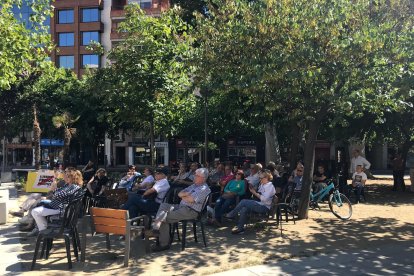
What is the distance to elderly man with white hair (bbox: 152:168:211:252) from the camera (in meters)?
7.03

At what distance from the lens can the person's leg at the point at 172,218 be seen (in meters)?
7.07

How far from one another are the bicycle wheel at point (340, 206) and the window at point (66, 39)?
49.3 m

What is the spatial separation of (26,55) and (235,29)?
558cm

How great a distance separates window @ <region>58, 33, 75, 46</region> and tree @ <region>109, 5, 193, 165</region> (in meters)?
43.3

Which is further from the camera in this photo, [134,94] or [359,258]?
[134,94]

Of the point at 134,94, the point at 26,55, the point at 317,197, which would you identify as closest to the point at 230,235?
the point at 317,197

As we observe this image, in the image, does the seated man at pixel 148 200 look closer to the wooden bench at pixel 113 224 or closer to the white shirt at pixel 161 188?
the white shirt at pixel 161 188

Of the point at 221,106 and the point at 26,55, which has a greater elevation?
the point at 26,55

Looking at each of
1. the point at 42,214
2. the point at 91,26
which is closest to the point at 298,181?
the point at 42,214

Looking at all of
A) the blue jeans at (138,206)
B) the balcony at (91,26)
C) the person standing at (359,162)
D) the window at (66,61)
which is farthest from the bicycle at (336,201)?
the window at (66,61)

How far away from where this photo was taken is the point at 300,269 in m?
6.15

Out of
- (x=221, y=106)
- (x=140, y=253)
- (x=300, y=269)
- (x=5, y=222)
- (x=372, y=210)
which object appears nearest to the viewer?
(x=300, y=269)

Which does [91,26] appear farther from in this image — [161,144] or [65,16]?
[161,144]

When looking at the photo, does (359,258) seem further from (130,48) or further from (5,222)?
(130,48)
